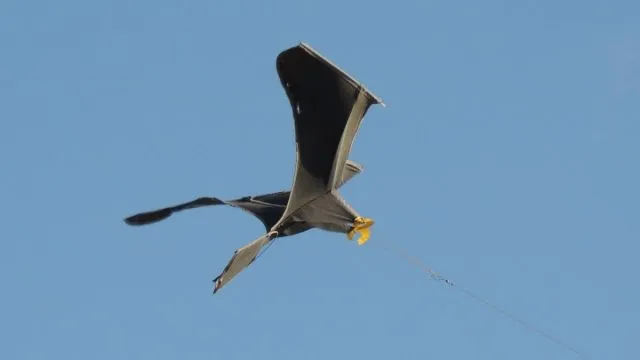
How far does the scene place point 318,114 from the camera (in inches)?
1427

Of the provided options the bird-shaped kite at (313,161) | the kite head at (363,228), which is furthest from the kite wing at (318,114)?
the kite head at (363,228)

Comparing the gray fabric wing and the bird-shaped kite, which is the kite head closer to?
the bird-shaped kite

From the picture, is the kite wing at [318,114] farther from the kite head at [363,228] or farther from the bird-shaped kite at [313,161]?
the kite head at [363,228]

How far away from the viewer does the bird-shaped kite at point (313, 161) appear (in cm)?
3512

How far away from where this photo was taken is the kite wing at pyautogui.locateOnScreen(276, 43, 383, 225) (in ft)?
115

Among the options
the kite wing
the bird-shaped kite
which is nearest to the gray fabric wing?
the bird-shaped kite

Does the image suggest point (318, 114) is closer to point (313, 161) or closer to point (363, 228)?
point (313, 161)

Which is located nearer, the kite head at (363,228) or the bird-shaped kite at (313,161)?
the bird-shaped kite at (313,161)

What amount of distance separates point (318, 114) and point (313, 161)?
4.53 feet

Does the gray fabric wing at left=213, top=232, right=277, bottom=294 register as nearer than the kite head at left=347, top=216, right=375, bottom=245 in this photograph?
Yes

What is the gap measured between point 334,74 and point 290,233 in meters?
4.92

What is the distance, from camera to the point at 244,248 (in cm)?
3547

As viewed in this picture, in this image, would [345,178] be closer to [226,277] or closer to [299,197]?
[299,197]

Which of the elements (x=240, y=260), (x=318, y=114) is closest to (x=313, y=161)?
(x=318, y=114)
